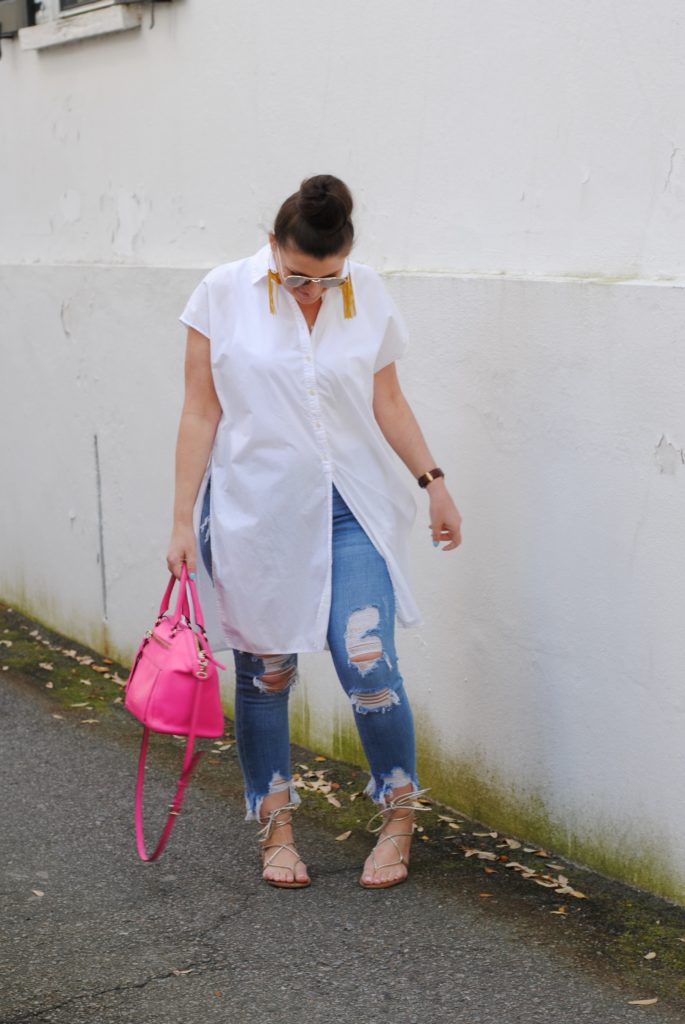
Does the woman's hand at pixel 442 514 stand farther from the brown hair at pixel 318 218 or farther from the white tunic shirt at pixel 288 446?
the brown hair at pixel 318 218

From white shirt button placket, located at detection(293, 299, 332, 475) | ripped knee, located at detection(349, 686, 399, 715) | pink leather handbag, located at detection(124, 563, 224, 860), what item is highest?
white shirt button placket, located at detection(293, 299, 332, 475)

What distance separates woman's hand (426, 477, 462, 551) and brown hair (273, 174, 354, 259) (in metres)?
0.71

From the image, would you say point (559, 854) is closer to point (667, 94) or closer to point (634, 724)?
point (634, 724)

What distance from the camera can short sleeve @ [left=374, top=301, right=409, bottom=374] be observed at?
13.4 feet

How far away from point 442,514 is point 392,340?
1.57 ft

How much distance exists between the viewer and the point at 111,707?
618 cm

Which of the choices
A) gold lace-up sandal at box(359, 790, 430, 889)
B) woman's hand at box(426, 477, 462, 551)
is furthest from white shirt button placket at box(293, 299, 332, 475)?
gold lace-up sandal at box(359, 790, 430, 889)

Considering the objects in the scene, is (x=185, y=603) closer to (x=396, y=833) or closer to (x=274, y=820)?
(x=274, y=820)

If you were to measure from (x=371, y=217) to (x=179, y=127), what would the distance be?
4.68 feet

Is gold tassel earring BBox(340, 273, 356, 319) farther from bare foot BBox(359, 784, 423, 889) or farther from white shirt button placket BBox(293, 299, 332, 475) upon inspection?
bare foot BBox(359, 784, 423, 889)

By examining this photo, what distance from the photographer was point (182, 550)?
13.0 ft

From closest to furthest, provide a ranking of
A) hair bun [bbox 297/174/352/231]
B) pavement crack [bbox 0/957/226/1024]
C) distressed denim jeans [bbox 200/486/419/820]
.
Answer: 1. pavement crack [bbox 0/957/226/1024]
2. hair bun [bbox 297/174/352/231]
3. distressed denim jeans [bbox 200/486/419/820]

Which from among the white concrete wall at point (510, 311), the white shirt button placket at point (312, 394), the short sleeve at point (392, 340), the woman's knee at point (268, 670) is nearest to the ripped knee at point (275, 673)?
the woman's knee at point (268, 670)

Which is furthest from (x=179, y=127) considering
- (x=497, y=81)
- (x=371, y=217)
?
(x=497, y=81)
